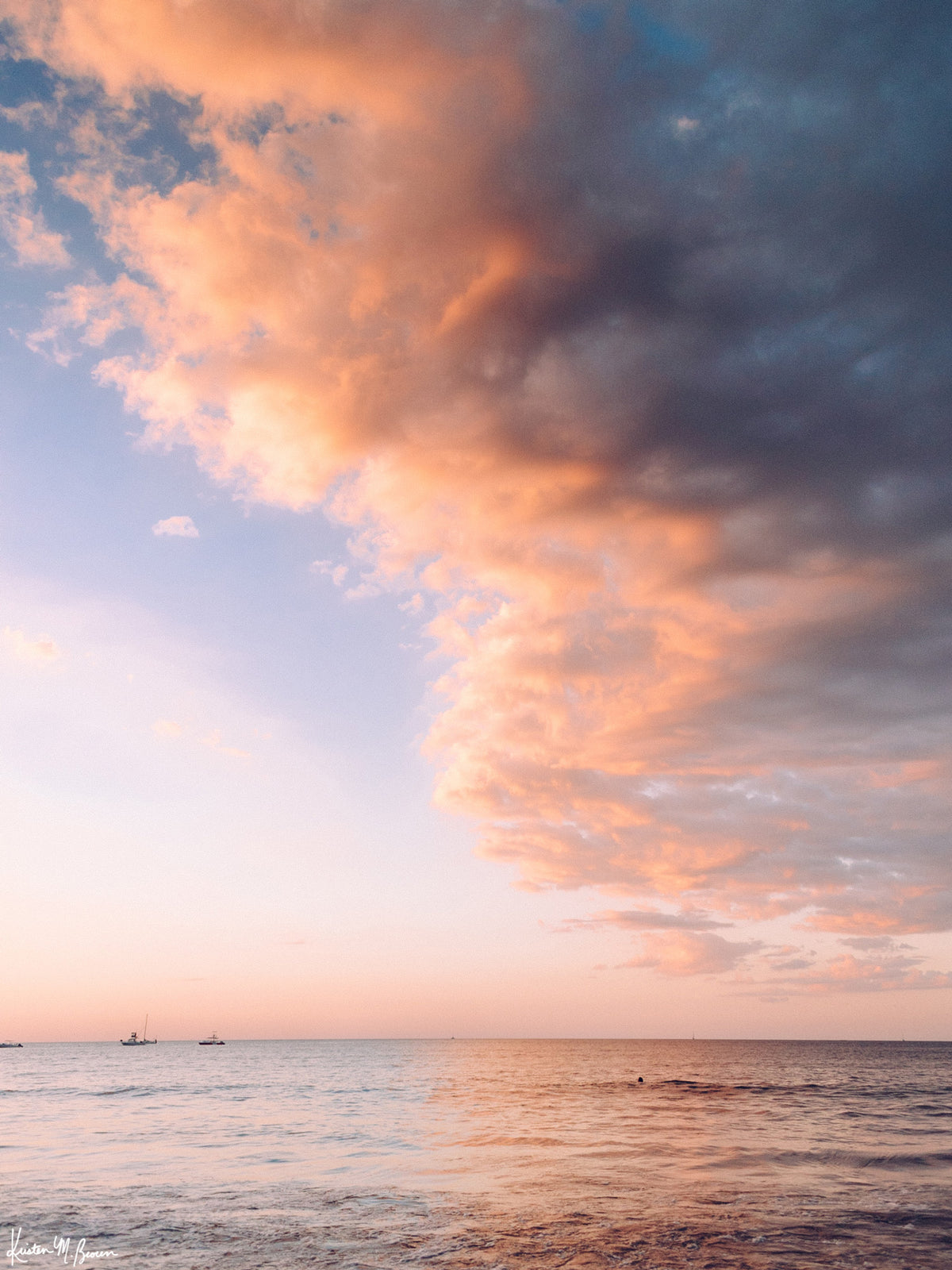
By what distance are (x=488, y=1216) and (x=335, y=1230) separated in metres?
4.16

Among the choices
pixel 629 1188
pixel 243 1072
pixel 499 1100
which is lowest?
pixel 243 1072

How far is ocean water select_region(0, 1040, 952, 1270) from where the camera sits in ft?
56.6

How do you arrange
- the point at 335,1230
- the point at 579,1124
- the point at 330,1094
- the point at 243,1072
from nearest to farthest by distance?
the point at 335,1230
the point at 579,1124
the point at 330,1094
the point at 243,1072

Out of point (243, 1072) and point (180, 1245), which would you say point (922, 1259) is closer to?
point (180, 1245)

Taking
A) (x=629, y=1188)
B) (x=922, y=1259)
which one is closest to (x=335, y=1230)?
(x=629, y=1188)

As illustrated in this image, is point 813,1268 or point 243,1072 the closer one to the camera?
point 813,1268

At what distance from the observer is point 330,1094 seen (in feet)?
225

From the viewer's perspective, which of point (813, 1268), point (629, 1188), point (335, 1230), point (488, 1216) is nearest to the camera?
point (813, 1268)

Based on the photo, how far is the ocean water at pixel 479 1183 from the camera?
1725 cm

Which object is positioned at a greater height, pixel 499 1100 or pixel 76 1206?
pixel 76 1206

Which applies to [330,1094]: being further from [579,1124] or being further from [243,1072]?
[243,1072]

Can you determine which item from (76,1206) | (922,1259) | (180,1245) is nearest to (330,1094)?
(76,1206)

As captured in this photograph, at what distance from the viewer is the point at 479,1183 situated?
25453mm

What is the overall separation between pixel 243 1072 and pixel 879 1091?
Answer: 8608 centimetres
